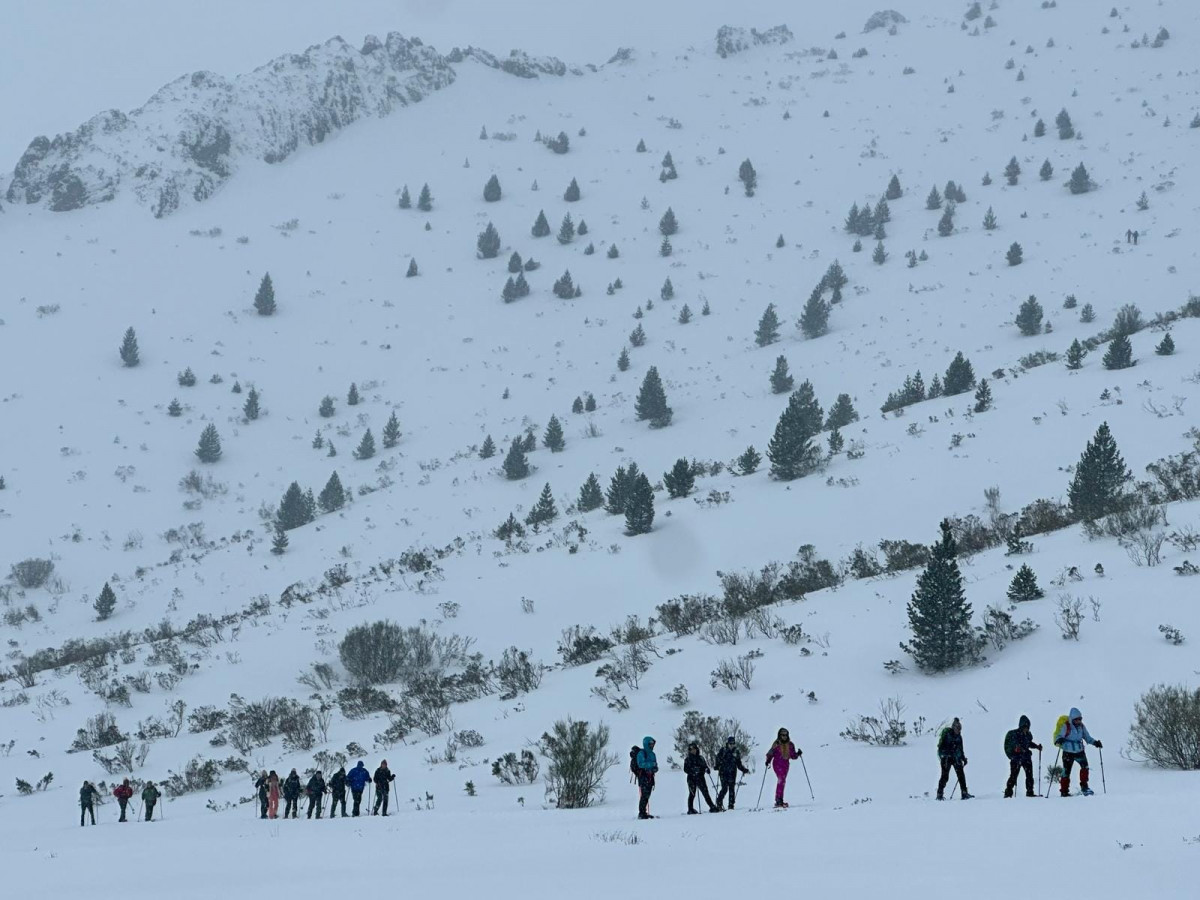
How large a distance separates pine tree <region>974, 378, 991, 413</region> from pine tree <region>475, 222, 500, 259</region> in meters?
52.5

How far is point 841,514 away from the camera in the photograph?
2958 cm

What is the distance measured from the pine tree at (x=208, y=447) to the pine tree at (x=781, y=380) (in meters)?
35.1

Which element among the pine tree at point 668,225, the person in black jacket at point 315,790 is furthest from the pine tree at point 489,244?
the person in black jacket at point 315,790

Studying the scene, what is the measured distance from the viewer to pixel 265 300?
68500mm

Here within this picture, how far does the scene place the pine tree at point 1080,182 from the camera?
7231cm

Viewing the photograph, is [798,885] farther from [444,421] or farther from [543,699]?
[444,421]

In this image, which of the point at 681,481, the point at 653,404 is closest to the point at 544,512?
the point at 681,481

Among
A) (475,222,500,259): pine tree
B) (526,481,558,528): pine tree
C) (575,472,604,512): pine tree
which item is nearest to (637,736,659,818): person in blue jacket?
(526,481,558,528): pine tree

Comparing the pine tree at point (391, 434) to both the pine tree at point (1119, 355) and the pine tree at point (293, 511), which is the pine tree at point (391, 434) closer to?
the pine tree at point (293, 511)

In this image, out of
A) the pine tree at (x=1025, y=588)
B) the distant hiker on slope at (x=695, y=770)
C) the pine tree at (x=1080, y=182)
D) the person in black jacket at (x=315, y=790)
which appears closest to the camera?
the distant hiker on slope at (x=695, y=770)

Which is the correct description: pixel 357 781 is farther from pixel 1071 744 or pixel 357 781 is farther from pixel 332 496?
pixel 332 496

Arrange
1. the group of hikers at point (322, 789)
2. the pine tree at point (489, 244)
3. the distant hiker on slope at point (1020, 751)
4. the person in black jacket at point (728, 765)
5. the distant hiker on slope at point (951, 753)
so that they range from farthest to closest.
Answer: the pine tree at point (489, 244)
the group of hikers at point (322, 789)
the person in black jacket at point (728, 765)
the distant hiker on slope at point (951, 753)
the distant hiker on slope at point (1020, 751)

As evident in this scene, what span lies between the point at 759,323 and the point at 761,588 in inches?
1632

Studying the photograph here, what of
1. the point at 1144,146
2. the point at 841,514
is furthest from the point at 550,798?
the point at 1144,146
